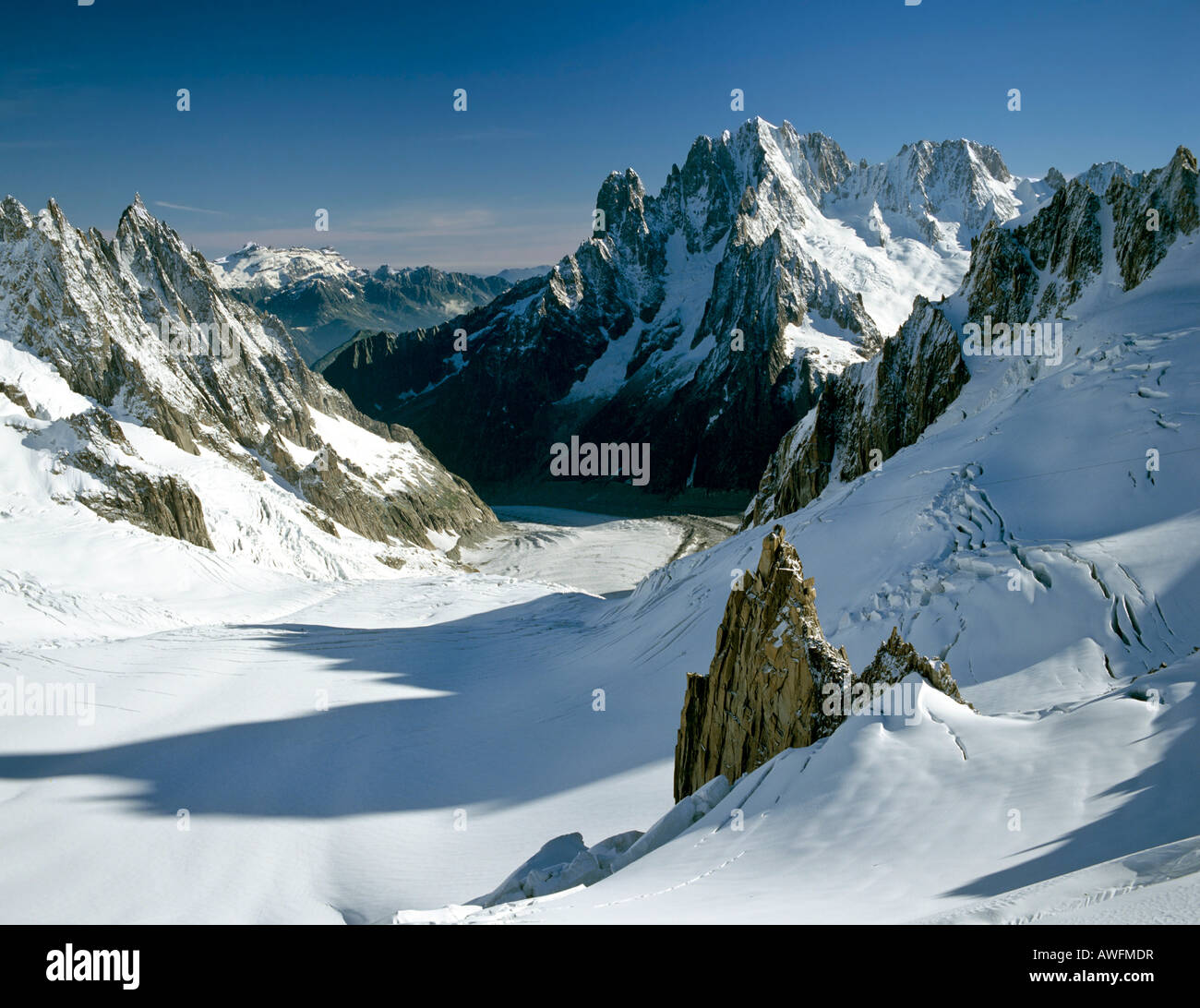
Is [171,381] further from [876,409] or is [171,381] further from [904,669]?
[904,669]

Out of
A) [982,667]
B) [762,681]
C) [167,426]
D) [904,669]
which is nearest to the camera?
[904,669]

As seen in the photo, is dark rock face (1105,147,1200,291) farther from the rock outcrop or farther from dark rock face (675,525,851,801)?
dark rock face (675,525,851,801)

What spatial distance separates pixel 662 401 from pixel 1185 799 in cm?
16099

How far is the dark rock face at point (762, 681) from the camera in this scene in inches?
594

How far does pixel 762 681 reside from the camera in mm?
16062

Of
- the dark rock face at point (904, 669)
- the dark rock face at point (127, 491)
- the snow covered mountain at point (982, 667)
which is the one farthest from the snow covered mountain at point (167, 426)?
the dark rock face at point (904, 669)

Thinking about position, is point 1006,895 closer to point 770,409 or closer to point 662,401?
point 770,409

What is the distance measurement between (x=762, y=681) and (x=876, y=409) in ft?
159

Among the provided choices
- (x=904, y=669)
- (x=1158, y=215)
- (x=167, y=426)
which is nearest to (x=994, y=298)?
(x=1158, y=215)

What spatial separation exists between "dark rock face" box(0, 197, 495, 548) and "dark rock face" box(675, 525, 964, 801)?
52609 mm

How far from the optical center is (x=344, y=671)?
37.2 m

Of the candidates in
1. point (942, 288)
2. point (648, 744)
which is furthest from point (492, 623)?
point (942, 288)

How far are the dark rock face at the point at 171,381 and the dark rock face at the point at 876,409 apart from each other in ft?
152
